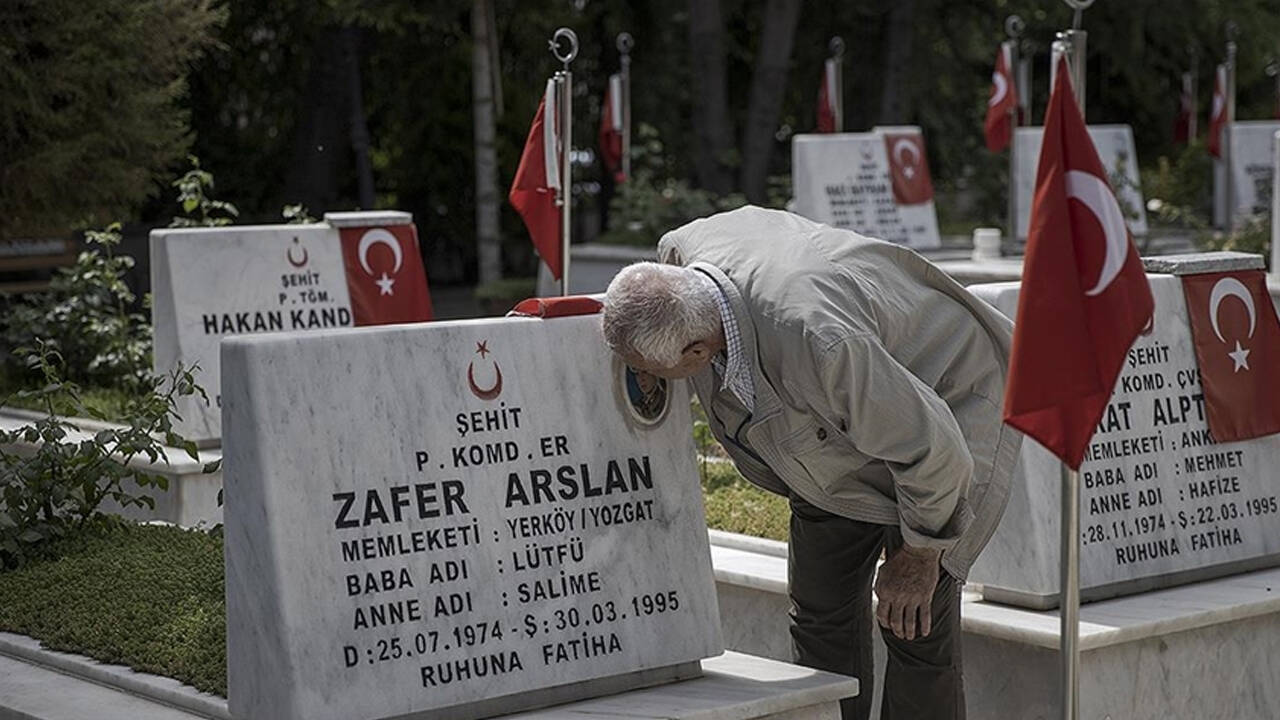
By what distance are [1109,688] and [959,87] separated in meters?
21.1

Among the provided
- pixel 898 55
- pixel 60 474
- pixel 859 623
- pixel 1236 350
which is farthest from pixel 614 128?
pixel 859 623

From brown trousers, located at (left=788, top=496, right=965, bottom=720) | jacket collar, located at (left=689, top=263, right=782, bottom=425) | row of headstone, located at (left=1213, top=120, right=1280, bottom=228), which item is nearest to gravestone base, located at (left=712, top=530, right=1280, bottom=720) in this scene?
brown trousers, located at (left=788, top=496, right=965, bottom=720)

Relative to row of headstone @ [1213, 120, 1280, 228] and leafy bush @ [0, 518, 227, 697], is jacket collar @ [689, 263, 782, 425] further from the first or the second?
row of headstone @ [1213, 120, 1280, 228]

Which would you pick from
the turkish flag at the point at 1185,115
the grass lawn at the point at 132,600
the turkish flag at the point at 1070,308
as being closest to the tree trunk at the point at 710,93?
the turkish flag at the point at 1185,115

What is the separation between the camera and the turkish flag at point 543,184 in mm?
9586

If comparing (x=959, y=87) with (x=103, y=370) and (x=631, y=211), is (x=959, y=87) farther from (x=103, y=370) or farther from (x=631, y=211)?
(x=103, y=370)

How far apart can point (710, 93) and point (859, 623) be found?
15.9 meters

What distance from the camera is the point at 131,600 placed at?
19.9 ft

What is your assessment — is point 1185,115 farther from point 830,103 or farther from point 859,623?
point 859,623

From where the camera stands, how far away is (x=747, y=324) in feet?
16.0

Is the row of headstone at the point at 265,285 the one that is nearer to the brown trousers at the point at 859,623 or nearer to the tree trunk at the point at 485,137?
the brown trousers at the point at 859,623

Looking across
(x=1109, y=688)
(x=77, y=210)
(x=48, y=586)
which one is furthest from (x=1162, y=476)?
(x=77, y=210)

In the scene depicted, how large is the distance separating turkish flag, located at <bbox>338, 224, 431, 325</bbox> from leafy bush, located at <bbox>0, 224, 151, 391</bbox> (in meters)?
1.78

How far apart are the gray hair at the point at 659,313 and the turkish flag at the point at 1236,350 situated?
2452mm
